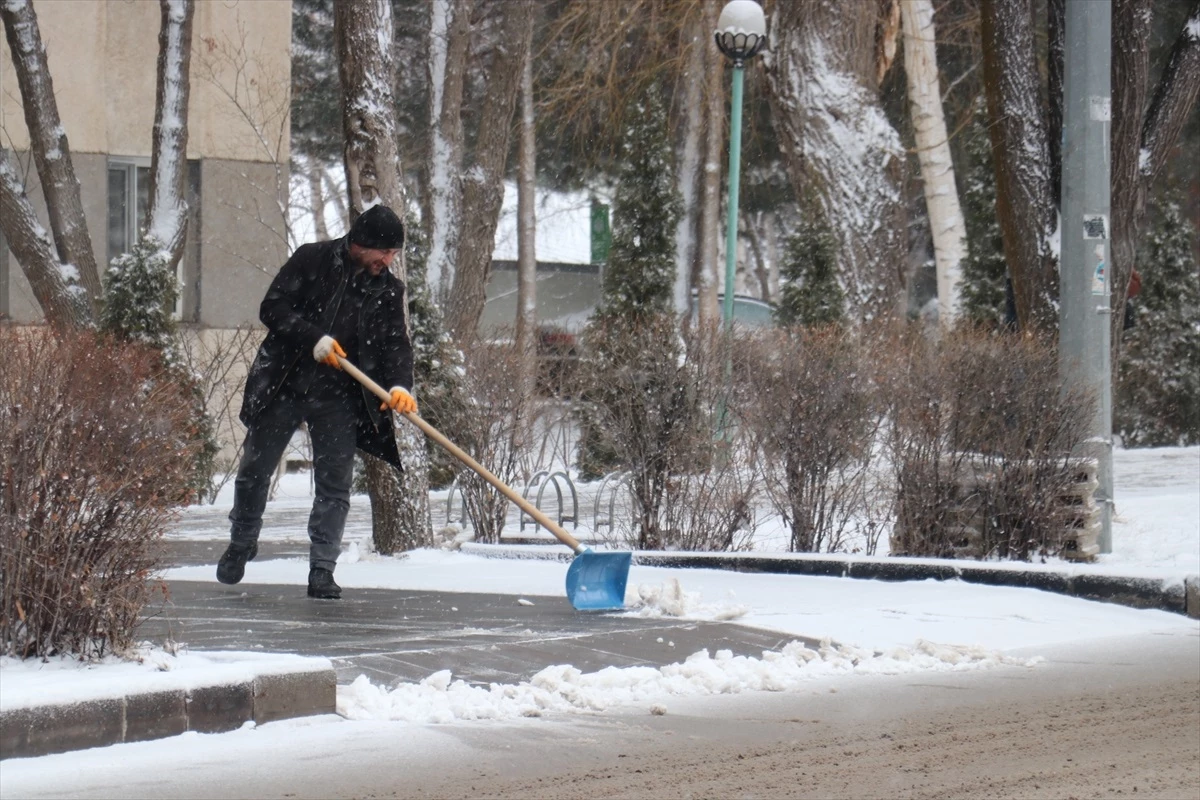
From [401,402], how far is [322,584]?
1.07 meters

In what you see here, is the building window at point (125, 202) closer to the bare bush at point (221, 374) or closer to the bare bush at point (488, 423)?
the bare bush at point (221, 374)

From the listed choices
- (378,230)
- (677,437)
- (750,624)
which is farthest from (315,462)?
(677,437)

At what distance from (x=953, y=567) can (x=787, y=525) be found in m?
1.44

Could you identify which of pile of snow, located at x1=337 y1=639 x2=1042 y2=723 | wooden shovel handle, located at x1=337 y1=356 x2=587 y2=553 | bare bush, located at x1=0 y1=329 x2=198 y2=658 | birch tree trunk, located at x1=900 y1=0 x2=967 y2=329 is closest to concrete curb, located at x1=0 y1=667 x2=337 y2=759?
pile of snow, located at x1=337 y1=639 x2=1042 y2=723

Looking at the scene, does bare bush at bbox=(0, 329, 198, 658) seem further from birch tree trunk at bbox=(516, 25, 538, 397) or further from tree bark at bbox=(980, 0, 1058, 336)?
birch tree trunk at bbox=(516, 25, 538, 397)

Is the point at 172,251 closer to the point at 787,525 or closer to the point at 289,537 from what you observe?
the point at 289,537

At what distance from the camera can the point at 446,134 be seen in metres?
23.2

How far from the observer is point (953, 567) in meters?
9.29

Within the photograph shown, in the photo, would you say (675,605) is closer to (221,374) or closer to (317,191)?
(221,374)

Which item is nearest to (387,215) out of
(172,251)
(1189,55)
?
(1189,55)

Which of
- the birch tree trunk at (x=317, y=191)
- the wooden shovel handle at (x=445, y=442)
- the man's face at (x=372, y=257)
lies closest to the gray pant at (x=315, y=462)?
the wooden shovel handle at (x=445, y=442)

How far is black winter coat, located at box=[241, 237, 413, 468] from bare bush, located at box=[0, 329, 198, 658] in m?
2.19

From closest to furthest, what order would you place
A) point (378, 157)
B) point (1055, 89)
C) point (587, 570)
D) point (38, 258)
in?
point (587, 570)
point (378, 157)
point (1055, 89)
point (38, 258)

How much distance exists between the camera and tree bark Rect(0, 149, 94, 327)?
15852mm
